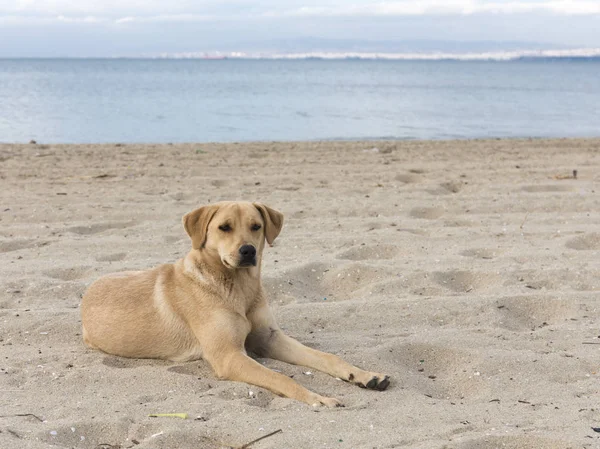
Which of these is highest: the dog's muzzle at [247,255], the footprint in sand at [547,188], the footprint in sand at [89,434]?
the dog's muzzle at [247,255]

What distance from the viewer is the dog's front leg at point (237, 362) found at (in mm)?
4676

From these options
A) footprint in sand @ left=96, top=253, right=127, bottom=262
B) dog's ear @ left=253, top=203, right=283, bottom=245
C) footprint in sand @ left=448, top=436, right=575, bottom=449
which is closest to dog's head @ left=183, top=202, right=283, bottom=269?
dog's ear @ left=253, top=203, right=283, bottom=245

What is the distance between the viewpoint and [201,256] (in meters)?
5.50

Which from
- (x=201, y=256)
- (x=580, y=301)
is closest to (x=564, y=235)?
(x=580, y=301)

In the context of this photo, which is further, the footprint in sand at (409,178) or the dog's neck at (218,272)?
the footprint in sand at (409,178)

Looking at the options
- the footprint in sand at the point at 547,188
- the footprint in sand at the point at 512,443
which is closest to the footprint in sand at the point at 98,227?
the footprint in sand at the point at 547,188

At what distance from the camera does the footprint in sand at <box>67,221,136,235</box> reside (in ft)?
29.4

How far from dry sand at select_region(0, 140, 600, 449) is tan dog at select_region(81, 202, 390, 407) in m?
0.14

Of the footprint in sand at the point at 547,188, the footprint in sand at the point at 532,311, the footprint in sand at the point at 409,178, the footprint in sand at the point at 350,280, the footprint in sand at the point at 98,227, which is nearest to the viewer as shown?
the footprint in sand at the point at 532,311

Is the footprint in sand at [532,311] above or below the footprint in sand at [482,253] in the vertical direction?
below

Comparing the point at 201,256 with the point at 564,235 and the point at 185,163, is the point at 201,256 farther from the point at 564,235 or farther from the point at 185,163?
the point at 185,163

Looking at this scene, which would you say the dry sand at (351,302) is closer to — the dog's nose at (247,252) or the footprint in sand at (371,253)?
the footprint in sand at (371,253)

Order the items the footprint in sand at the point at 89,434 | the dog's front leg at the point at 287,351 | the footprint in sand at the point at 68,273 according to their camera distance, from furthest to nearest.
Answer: the footprint in sand at the point at 68,273 → the dog's front leg at the point at 287,351 → the footprint in sand at the point at 89,434

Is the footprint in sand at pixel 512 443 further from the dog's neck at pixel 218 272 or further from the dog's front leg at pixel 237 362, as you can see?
the dog's neck at pixel 218 272
